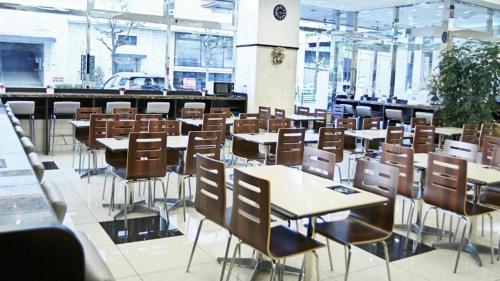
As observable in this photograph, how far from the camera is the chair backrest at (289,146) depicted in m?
5.29

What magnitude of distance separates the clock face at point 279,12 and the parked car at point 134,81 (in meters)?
2.95

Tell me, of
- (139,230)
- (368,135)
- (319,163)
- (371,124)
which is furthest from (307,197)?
(371,124)

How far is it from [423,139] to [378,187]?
138 inches

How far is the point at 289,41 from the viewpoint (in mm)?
10547

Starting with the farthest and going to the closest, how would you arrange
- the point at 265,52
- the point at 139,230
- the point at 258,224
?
1. the point at 265,52
2. the point at 139,230
3. the point at 258,224

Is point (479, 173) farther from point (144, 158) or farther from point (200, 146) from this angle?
point (144, 158)

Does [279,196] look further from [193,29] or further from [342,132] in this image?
[193,29]

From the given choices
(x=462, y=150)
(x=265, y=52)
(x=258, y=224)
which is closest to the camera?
(x=258, y=224)

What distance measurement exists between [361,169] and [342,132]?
244cm

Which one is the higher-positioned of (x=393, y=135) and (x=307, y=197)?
(x=393, y=135)

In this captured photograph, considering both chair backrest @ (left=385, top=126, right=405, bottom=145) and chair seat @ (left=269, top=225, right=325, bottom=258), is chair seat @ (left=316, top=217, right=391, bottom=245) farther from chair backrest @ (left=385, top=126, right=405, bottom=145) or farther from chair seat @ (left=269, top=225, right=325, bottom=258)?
chair backrest @ (left=385, top=126, right=405, bottom=145)

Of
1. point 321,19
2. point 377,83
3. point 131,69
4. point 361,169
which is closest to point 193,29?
point 131,69

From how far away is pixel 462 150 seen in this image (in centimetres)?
504

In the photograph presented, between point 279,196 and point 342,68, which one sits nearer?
point 279,196
